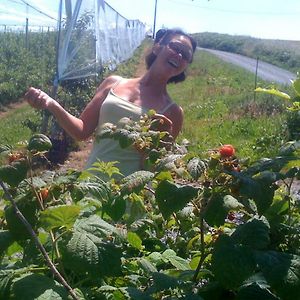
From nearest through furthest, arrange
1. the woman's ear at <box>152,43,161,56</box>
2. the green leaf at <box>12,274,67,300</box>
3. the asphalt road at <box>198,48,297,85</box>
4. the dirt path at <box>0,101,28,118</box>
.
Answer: the green leaf at <box>12,274,67,300</box>
the woman's ear at <box>152,43,161,56</box>
the dirt path at <box>0,101,28,118</box>
the asphalt road at <box>198,48,297,85</box>

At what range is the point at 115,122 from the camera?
2.48 m

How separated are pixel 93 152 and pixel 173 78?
2.03ft

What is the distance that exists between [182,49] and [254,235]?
1.55m

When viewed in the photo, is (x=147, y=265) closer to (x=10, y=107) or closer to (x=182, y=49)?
(x=182, y=49)

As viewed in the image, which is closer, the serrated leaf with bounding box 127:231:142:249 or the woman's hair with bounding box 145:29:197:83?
the serrated leaf with bounding box 127:231:142:249

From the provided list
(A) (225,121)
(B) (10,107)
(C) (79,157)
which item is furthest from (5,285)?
(B) (10,107)

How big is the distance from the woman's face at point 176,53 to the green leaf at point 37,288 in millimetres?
1645

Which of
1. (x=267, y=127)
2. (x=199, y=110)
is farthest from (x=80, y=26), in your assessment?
(x=199, y=110)

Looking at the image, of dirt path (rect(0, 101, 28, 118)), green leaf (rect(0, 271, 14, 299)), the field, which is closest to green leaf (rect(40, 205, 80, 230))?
the field

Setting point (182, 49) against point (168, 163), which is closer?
point (168, 163)

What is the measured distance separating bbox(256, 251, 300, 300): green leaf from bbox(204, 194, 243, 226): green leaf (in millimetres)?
119

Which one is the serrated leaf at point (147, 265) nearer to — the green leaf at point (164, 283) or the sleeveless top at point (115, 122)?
the green leaf at point (164, 283)

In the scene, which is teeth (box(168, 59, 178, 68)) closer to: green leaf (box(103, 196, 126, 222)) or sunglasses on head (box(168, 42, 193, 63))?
sunglasses on head (box(168, 42, 193, 63))

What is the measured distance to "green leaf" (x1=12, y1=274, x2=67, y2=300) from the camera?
1079 millimetres
